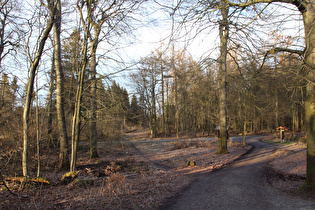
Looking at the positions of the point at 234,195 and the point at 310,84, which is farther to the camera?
the point at 234,195

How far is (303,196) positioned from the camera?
5.28 metres

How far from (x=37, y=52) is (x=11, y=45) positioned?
5.15 feet

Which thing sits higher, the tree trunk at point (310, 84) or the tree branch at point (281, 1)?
the tree branch at point (281, 1)

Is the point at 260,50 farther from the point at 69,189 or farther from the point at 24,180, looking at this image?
the point at 24,180

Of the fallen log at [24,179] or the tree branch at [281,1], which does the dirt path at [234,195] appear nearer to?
the fallen log at [24,179]

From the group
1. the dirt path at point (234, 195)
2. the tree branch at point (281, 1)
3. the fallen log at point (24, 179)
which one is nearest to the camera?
the tree branch at point (281, 1)

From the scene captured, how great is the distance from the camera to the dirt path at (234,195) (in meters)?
4.90

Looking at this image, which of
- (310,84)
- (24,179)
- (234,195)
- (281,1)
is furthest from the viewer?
(24,179)

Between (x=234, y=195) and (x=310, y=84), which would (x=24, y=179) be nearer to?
(x=234, y=195)

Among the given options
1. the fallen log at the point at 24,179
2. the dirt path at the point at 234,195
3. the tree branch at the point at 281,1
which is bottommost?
the dirt path at the point at 234,195

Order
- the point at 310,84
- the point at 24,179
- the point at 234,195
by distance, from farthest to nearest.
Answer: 1. the point at 24,179
2. the point at 234,195
3. the point at 310,84

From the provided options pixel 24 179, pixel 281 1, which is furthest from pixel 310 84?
pixel 24 179

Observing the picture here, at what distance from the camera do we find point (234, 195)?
5703 millimetres

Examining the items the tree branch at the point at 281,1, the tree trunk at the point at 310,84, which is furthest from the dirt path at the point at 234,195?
the tree branch at the point at 281,1
